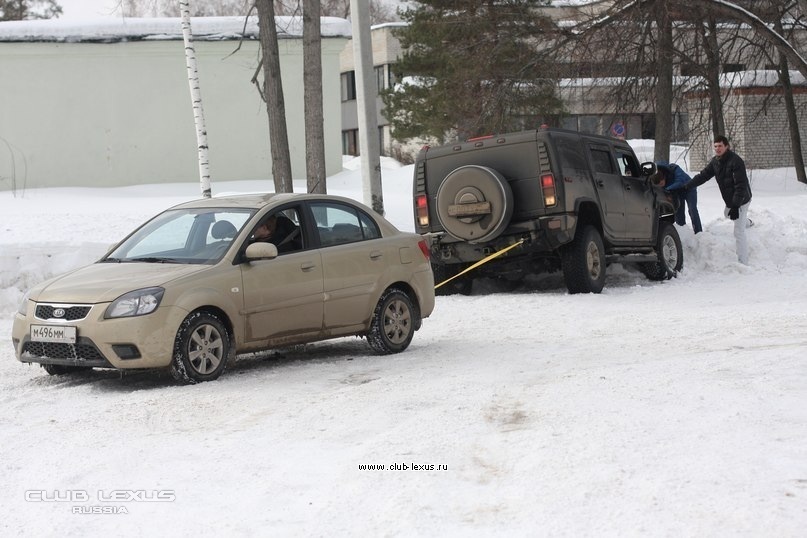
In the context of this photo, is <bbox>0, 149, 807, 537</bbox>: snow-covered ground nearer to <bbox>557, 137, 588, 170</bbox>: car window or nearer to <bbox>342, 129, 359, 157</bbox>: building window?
<bbox>557, 137, 588, 170</bbox>: car window

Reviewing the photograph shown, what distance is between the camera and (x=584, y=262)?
Answer: 49.4 ft

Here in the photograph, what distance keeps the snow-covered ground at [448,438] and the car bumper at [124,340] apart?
0.26 metres

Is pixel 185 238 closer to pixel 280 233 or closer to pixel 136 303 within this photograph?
pixel 280 233

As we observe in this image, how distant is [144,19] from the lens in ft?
89.8

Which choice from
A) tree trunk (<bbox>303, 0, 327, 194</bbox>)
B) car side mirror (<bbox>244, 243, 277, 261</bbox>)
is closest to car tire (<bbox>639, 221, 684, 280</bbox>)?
tree trunk (<bbox>303, 0, 327, 194</bbox>)

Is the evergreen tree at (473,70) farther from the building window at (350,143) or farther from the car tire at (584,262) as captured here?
the building window at (350,143)

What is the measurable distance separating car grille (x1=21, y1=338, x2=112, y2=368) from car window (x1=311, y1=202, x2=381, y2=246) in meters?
2.34

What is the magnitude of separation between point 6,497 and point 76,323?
2.90 metres

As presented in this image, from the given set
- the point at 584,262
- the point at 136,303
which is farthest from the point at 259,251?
the point at 584,262

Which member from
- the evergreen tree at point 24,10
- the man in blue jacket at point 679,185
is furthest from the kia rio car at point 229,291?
the evergreen tree at point 24,10

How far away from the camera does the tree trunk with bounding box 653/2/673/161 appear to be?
2362 cm

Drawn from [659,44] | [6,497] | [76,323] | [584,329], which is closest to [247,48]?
[659,44]

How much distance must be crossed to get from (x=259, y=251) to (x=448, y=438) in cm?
309

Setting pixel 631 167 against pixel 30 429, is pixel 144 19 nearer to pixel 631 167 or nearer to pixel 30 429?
pixel 631 167
